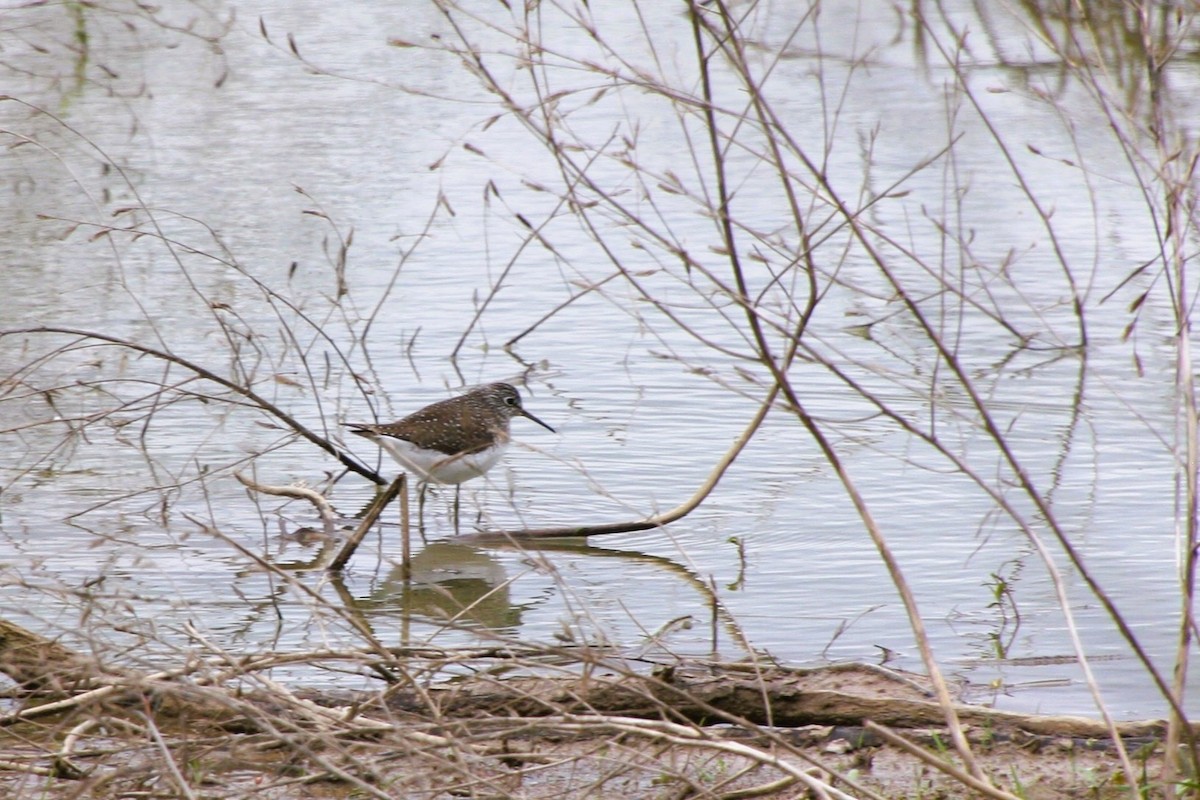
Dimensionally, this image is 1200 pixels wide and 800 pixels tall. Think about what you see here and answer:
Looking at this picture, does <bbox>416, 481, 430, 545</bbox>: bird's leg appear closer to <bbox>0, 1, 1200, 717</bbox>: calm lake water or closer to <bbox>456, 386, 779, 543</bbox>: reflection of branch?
<bbox>0, 1, 1200, 717</bbox>: calm lake water

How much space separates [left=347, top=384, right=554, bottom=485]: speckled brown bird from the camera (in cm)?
764

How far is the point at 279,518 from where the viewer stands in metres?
7.36

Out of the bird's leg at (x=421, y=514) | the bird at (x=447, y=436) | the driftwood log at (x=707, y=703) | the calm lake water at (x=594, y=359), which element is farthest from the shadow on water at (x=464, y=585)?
the driftwood log at (x=707, y=703)

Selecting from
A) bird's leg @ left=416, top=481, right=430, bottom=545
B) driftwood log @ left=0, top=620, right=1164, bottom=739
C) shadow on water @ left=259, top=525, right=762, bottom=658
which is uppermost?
driftwood log @ left=0, top=620, right=1164, bottom=739

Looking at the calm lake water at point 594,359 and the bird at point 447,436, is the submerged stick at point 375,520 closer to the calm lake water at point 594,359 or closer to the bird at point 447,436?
the calm lake water at point 594,359

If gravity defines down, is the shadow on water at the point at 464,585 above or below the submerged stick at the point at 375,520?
below

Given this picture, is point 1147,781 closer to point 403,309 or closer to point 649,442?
point 649,442

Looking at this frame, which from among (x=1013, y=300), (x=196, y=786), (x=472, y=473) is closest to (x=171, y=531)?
(x=472, y=473)

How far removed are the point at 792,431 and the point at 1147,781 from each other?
4.41 meters

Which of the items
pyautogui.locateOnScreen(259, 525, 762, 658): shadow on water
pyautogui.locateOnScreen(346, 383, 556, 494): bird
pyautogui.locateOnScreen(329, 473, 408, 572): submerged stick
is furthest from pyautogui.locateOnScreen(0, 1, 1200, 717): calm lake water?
pyautogui.locateOnScreen(346, 383, 556, 494): bird

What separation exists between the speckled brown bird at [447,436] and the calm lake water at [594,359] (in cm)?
28

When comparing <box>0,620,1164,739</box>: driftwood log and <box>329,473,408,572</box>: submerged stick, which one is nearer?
<box>0,620,1164,739</box>: driftwood log

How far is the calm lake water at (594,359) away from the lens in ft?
19.8

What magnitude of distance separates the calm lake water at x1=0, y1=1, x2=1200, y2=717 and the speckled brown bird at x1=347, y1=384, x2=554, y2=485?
11.2 inches
